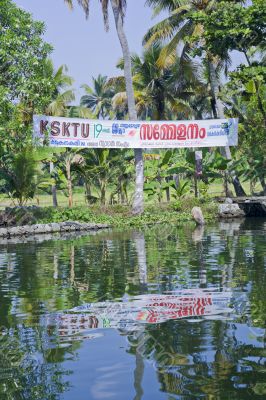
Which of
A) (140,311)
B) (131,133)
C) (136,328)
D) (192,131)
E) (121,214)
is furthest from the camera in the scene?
(192,131)

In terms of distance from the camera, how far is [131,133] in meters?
31.4

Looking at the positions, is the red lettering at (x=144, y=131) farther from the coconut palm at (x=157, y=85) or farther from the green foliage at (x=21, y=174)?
the coconut palm at (x=157, y=85)

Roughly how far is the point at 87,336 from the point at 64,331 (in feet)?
1.51

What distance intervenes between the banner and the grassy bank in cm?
315

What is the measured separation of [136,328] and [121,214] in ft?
77.9

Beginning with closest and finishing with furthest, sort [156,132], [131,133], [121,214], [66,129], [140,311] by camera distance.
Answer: [140,311]
[66,129]
[131,133]
[121,214]
[156,132]

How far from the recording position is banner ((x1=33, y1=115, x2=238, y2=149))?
2909cm

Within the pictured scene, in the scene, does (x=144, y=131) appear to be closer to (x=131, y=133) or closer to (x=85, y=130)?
(x=131, y=133)

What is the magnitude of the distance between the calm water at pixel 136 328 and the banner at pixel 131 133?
14.0m

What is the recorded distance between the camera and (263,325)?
7.84m

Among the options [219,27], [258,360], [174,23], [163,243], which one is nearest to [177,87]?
[174,23]

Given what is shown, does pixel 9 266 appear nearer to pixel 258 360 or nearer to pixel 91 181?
pixel 258 360

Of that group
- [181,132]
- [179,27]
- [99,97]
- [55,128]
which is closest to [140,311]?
[55,128]

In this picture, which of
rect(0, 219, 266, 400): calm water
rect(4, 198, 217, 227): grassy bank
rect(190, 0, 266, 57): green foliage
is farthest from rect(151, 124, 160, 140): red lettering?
rect(0, 219, 266, 400): calm water
